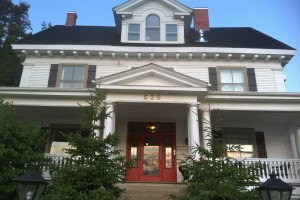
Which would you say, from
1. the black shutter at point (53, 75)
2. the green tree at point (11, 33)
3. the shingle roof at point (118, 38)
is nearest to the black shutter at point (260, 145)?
the shingle roof at point (118, 38)

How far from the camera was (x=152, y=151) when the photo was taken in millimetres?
14078

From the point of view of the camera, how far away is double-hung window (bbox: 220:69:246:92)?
14.8 meters

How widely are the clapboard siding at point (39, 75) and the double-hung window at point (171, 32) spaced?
236 inches

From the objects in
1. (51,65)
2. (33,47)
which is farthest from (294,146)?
(33,47)

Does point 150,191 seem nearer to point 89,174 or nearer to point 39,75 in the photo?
point 89,174

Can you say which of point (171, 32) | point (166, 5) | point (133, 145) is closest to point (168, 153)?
point (133, 145)

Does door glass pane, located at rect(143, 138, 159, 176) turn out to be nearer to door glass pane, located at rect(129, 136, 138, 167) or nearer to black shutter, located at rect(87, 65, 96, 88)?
door glass pane, located at rect(129, 136, 138, 167)

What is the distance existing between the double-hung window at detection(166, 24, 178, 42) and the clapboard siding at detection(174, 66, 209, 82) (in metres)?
1.95

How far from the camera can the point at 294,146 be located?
45.8 feet

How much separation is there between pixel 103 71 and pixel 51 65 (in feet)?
8.10

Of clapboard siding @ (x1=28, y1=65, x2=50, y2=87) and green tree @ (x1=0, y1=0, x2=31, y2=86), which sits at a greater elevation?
green tree @ (x1=0, y1=0, x2=31, y2=86)

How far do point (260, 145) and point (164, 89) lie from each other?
551 cm

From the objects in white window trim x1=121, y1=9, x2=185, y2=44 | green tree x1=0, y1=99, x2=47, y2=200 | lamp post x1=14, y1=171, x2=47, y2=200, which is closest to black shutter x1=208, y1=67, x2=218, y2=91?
white window trim x1=121, y1=9, x2=185, y2=44

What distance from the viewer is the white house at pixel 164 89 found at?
1198 cm
